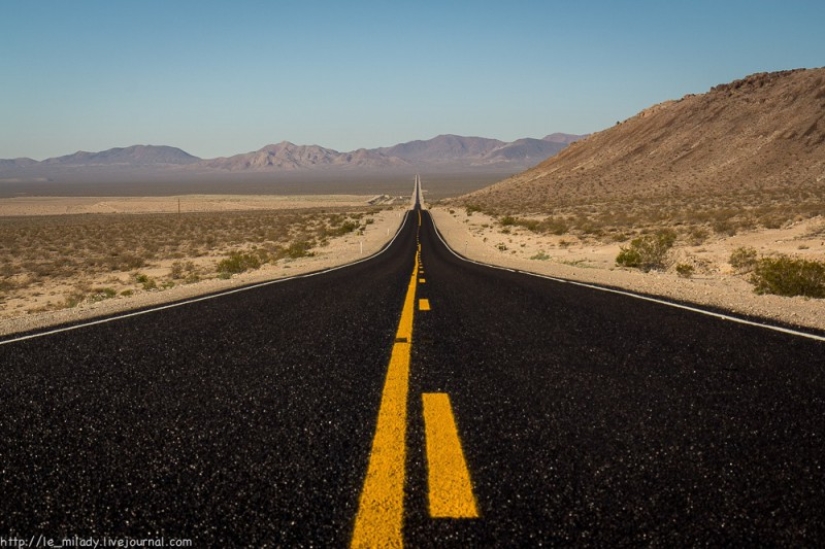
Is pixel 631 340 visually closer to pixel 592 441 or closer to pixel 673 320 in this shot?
pixel 673 320

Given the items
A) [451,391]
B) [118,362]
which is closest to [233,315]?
[118,362]

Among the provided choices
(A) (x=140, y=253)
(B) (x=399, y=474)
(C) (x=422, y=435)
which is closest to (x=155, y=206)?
(A) (x=140, y=253)

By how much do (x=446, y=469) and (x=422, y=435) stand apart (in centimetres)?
44

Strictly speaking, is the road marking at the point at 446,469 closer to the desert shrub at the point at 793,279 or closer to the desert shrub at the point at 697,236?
the desert shrub at the point at 793,279

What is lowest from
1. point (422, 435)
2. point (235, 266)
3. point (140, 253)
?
point (140, 253)

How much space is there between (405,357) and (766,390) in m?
3.01

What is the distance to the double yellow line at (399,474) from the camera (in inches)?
86.5

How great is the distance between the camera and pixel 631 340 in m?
5.67

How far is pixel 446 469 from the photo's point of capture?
266 cm

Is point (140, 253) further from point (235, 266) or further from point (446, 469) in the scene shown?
point (446, 469)

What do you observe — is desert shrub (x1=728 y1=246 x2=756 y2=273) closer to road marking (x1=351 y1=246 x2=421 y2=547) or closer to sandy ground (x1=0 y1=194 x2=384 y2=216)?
road marking (x1=351 y1=246 x2=421 y2=547)

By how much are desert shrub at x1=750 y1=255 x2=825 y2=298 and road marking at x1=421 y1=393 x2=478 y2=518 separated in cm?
1134

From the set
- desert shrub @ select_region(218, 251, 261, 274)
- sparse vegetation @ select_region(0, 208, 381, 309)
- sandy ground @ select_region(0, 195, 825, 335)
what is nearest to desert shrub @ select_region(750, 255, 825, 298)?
sandy ground @ select_region(0, 195, 825, 335)

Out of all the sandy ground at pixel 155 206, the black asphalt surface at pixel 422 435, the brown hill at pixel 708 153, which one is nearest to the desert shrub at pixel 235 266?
the black asphalt surface at pixel 422 435
